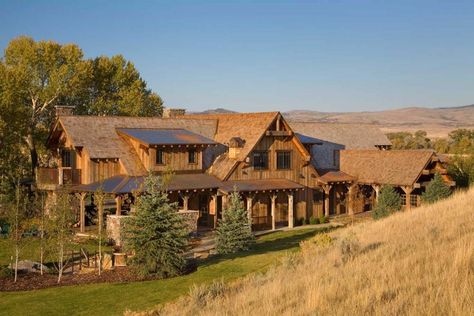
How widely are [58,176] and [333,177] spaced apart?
19.8 metres

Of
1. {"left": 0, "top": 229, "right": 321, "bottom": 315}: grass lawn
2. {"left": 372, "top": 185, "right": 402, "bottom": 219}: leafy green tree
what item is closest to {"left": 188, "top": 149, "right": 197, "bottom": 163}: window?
{"left": 372, "top": 185, "right": 402, "bottom": 219}: leafy green tree

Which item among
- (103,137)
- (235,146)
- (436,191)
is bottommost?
(436,191)

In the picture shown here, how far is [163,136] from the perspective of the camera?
126ft

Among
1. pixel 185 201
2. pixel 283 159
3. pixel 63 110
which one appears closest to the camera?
pixel 185 201

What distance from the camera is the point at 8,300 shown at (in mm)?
21094

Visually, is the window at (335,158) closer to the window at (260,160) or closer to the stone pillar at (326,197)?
the stone pillar at (326,197)

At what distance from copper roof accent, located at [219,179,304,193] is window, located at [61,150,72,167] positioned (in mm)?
10078

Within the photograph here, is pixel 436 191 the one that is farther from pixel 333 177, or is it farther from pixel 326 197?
pixel 326 197

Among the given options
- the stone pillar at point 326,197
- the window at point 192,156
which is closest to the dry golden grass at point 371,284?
the window at point 192,156

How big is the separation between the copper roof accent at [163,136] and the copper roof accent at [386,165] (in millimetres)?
12968

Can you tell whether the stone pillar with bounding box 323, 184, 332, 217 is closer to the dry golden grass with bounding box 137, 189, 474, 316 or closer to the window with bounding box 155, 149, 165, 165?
the window with bounding box 155, 149, 165, 165

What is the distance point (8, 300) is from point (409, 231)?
1452 cm

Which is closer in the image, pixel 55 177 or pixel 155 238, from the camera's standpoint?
pixel 155 238

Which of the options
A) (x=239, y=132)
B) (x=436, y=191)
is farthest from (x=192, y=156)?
(x=436, y=191)
